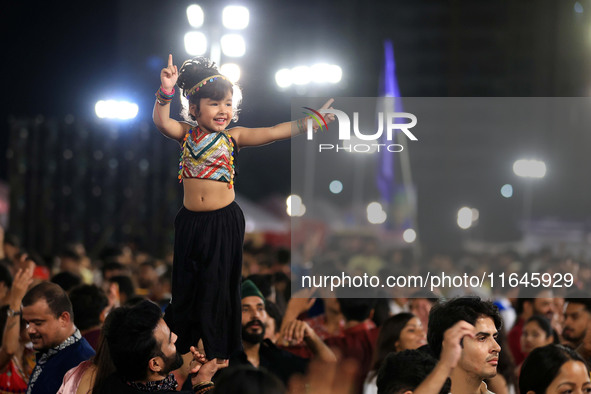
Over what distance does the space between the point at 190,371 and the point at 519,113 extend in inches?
108

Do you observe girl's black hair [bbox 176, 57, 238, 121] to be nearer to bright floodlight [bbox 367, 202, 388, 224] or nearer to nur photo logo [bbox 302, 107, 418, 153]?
nur photo logo [bbox 302, 107, 418, 153]

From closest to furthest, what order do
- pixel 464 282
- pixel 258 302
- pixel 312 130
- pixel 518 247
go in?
1. pixel 312 130
2. pixel 464 282
3. pixel 258 302
4. pixel 518 247

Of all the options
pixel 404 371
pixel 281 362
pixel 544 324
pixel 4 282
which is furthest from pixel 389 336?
pixel 4 282

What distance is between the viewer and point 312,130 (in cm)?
407

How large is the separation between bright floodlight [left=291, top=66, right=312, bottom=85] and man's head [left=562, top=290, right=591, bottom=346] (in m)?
2.21

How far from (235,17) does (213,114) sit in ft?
2.68

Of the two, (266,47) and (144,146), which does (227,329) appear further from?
(144,146)

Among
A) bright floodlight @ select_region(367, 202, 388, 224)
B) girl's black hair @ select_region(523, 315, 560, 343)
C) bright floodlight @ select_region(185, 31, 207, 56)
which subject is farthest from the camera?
bright floodlight @ select_region(367, 202, 388, 224)

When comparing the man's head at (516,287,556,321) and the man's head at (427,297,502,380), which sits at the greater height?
the man's head at (427,297,502,380)

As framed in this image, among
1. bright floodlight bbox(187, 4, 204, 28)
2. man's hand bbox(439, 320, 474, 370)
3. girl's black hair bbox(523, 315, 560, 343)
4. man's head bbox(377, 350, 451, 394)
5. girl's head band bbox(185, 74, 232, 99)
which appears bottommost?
girl's black hair bbox(523, 315, 560, 343)

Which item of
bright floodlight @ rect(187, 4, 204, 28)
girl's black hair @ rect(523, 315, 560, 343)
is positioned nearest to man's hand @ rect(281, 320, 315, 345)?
bright floodlight @ rect(187, 4, 204, 28)

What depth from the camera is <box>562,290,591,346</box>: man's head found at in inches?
209

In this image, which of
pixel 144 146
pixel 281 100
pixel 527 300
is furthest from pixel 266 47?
pixel 144 146

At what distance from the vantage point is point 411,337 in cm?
494
